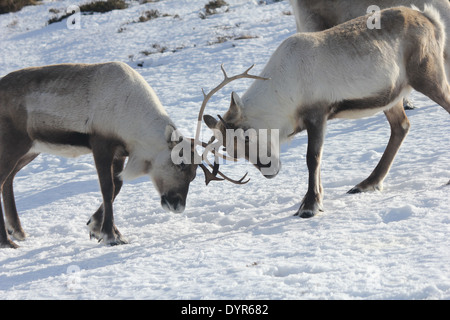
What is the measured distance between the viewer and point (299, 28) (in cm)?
746

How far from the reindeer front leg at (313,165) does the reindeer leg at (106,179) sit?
151 centimetres

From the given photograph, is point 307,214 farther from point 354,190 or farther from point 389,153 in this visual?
point 389,153

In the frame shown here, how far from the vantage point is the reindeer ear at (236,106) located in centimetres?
521

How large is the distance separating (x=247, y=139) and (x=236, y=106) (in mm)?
301

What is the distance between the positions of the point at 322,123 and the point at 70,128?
206cm

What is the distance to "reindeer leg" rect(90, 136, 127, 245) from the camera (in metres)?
5.16

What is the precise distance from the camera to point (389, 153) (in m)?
5.85

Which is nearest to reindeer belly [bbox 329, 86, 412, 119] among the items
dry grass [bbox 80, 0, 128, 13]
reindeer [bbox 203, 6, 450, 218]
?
reindeer [bbox 203, 6, 450, 218]

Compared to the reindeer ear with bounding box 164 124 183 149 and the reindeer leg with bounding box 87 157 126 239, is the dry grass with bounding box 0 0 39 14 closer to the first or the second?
the reindeer leg with bounding box 87 157 126 239

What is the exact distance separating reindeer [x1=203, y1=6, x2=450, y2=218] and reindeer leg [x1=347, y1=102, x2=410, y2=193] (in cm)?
43

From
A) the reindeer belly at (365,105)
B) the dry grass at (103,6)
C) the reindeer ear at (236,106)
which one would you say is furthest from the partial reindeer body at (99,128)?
the dry grass at (103,6)

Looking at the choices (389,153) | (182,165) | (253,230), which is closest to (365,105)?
(389,153)

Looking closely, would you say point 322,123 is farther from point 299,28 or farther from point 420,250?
point 299,28

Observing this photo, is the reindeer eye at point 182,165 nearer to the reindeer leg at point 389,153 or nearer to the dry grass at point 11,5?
the reindeer leg at point 389,153
